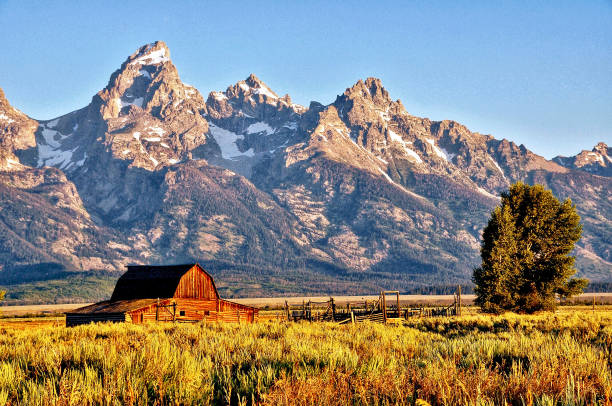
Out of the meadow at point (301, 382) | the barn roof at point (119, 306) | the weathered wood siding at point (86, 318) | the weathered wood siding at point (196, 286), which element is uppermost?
the meadow at point (301, 382)

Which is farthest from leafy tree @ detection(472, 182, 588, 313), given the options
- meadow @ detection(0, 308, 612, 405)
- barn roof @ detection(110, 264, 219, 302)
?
barn roof @ detection(110, 264, 219, 302)

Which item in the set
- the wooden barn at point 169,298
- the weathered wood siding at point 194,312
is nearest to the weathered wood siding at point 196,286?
the wooden barn at point 169,298

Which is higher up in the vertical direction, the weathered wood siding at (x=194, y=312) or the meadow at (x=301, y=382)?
the meadow at (x=301, y=382)

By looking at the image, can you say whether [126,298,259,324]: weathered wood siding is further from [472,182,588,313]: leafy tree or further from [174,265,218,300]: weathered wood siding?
[472,182,588,313]: leafy tree

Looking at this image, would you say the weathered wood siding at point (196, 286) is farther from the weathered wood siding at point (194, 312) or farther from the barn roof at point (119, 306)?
the barn roof at point (119, 306)

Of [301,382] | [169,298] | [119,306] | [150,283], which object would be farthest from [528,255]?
[150,283]

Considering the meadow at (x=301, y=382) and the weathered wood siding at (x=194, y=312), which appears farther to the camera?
the weathered wood siding at (x=194, y=312)

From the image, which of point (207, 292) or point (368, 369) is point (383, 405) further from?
point (207, 292)

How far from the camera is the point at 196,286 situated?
194 feet

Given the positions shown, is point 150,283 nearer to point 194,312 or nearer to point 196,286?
point 196,286

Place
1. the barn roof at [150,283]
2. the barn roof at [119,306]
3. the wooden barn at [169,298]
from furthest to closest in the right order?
1. the barn roof at [150,283]
2. the wooden barn at [169,298]
3. the barn roof at [119,306]

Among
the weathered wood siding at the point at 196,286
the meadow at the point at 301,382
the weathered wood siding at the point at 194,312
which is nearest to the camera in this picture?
the meadow at the point at 301,382

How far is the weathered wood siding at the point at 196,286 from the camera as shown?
57.2 metres

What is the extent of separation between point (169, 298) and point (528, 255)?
118 ft
